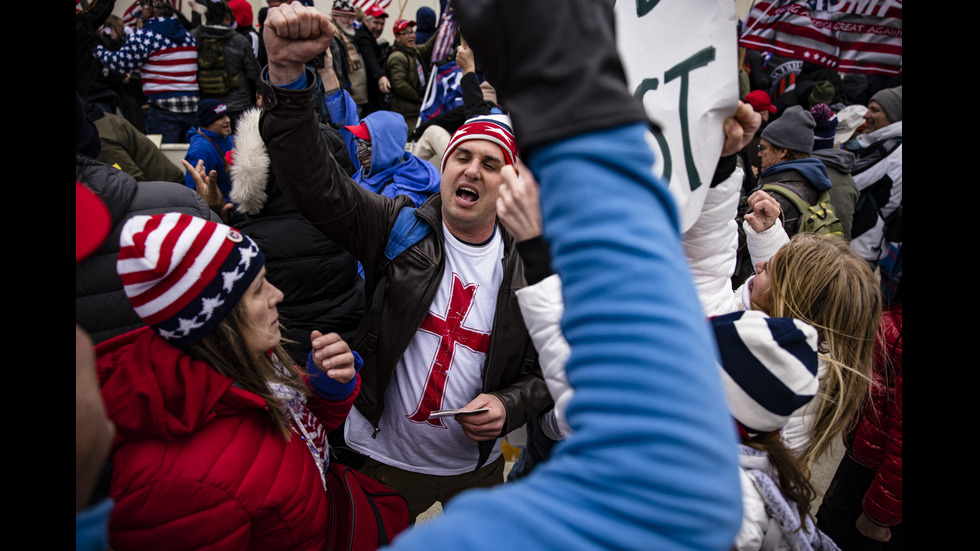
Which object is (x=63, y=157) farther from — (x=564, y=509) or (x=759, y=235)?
(x=759, y=235)

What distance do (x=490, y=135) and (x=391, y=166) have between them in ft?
5.37

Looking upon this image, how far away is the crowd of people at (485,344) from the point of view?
0.56 metres

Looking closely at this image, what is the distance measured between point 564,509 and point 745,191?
15.5 feet

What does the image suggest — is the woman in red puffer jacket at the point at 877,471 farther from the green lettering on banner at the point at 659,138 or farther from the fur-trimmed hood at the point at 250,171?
the fur-trimmed hood at the point at 250,171

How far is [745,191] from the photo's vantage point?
15.3 feet

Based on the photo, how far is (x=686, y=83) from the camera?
3.84 feet

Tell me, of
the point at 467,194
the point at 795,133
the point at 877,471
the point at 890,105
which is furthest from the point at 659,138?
the point at 890,105

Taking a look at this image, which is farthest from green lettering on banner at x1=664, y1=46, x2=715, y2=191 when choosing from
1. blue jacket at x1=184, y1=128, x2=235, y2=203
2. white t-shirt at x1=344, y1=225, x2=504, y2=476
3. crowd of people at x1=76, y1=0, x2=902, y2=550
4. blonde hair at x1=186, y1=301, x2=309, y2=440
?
blue jacket at x1=184, y1=128, x2=235, y2=203

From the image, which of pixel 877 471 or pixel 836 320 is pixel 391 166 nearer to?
pixel 836 320

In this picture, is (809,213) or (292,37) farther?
(809,213)

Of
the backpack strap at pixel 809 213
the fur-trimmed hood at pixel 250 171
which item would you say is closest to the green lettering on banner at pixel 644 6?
the fur-trimmed hood at pixel 250 171

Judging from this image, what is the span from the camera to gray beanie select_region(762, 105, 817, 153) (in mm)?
4059

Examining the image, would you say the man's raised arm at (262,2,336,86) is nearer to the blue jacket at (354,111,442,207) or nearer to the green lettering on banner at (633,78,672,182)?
the green lettering on banner at (633,78,672,182)

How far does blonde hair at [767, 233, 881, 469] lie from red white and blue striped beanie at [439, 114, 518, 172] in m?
1.18
